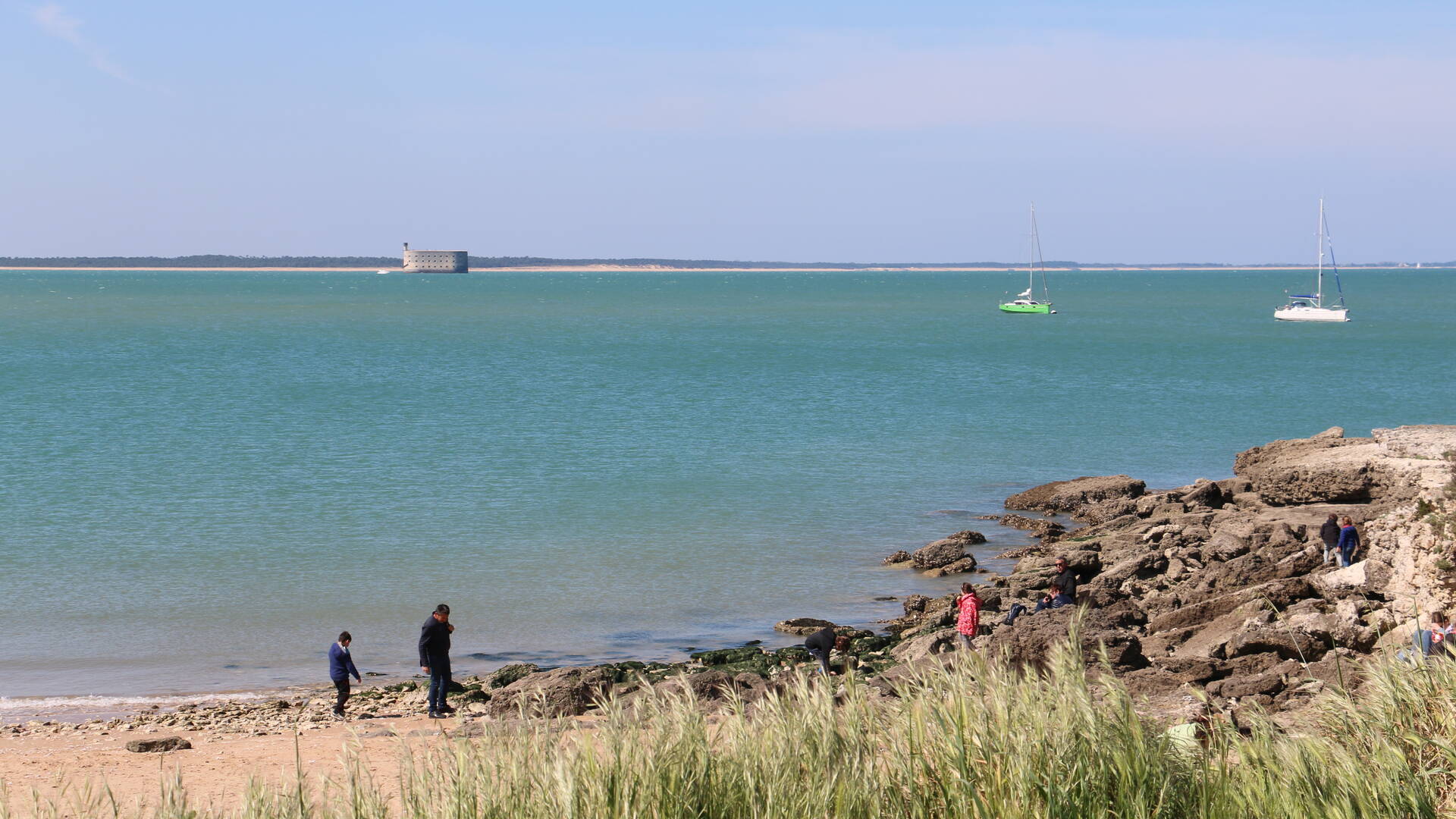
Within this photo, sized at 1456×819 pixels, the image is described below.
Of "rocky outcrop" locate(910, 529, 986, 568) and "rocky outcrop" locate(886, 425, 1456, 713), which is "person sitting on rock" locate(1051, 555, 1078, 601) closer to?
"rocky outcrop" locate(886, 425, 1456, 713)

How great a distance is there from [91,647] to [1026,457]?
24.3m

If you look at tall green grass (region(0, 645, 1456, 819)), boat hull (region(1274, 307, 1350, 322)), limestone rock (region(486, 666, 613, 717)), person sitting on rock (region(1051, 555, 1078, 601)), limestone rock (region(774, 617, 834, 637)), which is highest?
tall green grass (region(0, 645, 1456, 819))

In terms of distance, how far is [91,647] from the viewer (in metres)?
17.5

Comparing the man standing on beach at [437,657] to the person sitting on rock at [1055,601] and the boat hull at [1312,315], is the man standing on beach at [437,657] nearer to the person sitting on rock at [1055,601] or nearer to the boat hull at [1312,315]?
the person sitting on rock at [1055,601]

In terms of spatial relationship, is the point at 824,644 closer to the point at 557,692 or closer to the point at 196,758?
the point at 557,692

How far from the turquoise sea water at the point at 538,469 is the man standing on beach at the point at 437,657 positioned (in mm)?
2987

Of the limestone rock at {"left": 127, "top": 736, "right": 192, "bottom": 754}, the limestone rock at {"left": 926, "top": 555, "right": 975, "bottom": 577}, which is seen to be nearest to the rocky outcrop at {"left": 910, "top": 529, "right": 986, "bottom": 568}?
the limestone rock at {"left": 926, "top": 555, "right": 975, "bottom": 577}

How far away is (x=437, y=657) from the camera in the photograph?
13641 millimetres

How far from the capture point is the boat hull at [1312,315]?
311 feet

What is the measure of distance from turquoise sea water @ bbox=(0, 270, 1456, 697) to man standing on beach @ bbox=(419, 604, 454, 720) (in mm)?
2987

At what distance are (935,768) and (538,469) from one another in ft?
88.0

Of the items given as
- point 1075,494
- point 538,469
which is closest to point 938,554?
point 1075,494

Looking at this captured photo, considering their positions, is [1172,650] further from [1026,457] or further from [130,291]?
[130,291]

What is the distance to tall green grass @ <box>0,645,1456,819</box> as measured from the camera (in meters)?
6.34
